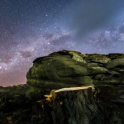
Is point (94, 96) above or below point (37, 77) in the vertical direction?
below

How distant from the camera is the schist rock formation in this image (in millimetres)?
8148

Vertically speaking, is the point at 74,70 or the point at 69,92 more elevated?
the point at 74,70

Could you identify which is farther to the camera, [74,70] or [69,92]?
[74,70]

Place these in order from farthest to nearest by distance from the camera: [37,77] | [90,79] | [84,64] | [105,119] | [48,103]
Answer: [37,77], [84,64], [90,79], [48,103], [105,119]

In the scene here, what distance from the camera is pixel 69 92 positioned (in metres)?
8.21

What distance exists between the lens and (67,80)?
16.4 metres

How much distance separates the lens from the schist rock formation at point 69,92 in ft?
26.7

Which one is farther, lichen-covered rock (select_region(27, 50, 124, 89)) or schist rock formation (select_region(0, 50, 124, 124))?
lichen-covered rock (select_region(27, 50, 124, 89))

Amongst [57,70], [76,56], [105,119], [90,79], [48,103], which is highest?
[76,56]

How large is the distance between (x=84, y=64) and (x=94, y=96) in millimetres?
8417

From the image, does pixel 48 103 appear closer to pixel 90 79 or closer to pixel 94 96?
pixel 94 96

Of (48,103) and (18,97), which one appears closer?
(48,103)

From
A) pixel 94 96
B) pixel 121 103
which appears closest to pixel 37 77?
pixel 121 103

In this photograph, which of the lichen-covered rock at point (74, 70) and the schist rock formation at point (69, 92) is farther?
the lichen-covered rock at point (74, 70)
